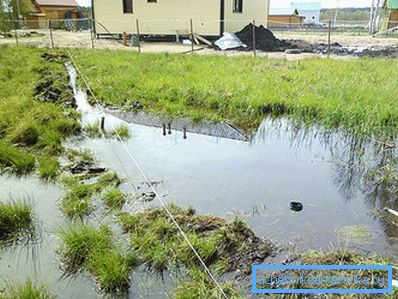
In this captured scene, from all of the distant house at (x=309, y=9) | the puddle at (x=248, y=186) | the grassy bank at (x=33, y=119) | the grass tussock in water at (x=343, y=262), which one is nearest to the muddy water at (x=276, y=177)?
the puddle at (x=248, y=186)

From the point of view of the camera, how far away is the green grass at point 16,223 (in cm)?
274

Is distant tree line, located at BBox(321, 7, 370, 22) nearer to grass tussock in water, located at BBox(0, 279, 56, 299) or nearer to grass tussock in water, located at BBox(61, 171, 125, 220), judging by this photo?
grass tussock in water, located at BBox(61, 171, 125, 220)

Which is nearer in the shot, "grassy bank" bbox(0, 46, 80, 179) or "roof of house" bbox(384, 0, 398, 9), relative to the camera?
"grassy bank" bbox(0, 46, 80, 179)

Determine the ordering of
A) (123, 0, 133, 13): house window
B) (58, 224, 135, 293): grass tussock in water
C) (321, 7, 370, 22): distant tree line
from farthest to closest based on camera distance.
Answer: (321, 7, 370, 22): distant tree line < (123, 0, 133, 13): house window < (58, 224, 135, 293): grass tussock in water

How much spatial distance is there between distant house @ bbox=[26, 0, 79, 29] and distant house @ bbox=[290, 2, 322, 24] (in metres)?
34.5

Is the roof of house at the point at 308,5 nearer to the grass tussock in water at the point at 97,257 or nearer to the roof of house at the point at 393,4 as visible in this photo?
the roof of house at the point at 393,4

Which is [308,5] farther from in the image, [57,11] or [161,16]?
[161,16]

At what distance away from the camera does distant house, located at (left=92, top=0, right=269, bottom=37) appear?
16688 mm

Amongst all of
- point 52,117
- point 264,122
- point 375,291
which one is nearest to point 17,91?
point 52,117

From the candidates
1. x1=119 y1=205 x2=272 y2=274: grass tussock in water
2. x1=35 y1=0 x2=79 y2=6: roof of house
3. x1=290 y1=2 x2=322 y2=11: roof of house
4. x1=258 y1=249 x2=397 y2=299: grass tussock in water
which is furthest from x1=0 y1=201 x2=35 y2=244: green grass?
x1=290 y1=2 x2=322 y2=11: roof of house

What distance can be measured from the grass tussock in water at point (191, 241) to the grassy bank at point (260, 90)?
9.12 feet

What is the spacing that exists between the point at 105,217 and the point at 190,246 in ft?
2.82

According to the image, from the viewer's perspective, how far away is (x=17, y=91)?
6598 millimetres

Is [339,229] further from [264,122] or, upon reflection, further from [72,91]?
[72,91]
